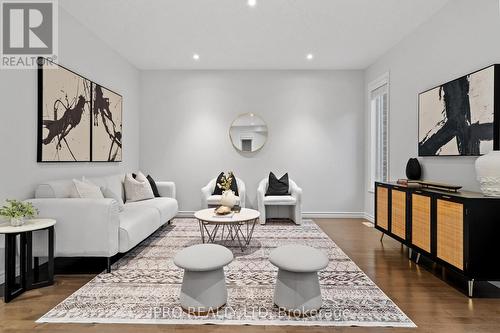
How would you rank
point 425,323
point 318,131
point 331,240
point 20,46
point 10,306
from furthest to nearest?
point 318,131
point 331,240
point 20,46
point 10,306
point 425,323

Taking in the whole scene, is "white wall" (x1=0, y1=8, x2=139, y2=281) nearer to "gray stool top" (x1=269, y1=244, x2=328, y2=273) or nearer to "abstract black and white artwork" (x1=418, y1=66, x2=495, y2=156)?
"gray stool top" (x1=269, y1=244, x2=328, y2=273)

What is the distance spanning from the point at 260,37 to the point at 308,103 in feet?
6.49

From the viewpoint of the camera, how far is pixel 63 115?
353 cm

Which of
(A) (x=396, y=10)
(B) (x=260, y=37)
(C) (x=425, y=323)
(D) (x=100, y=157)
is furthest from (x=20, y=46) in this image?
(C) (x=425, y=323)

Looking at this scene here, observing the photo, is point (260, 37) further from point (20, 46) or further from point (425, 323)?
point (425, 323)

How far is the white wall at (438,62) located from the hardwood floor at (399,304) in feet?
3.39

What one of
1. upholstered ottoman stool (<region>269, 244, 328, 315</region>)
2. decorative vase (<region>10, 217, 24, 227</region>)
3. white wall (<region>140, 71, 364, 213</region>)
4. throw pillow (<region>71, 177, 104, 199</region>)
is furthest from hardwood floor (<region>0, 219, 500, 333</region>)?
white wall (<region>140, 71, 364, 213</region>)

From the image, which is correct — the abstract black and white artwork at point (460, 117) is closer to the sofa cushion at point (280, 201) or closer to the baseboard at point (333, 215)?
the sofa cushion at point (280, 201)

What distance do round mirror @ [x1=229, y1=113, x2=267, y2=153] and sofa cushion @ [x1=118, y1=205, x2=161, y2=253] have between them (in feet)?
7.93

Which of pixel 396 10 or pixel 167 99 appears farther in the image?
pixel 167 99

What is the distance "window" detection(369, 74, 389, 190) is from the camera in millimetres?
5125

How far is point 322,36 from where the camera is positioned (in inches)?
168

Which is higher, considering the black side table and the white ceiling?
the white ceiling

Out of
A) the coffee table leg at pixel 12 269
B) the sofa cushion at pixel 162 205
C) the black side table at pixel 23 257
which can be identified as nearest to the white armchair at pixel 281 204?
the sofa cushion at pixel 162 205
